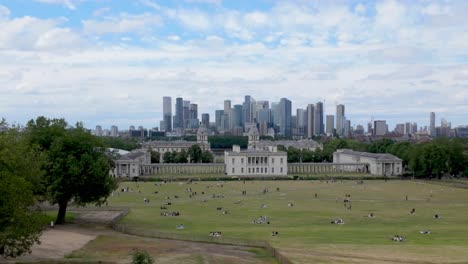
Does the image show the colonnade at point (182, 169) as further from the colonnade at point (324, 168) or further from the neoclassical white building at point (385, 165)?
the neoclassical white building at point (385, 165)

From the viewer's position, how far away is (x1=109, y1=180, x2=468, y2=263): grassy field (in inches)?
1620

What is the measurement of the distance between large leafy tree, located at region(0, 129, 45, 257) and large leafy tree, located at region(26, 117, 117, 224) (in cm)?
1457

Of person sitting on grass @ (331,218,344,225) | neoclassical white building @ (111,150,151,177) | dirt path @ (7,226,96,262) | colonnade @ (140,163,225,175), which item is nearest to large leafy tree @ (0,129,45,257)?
dirt path @ (7,226,96,262)

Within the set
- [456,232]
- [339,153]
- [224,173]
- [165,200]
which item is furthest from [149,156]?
[456,232]

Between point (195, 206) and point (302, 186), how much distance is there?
39.4 m

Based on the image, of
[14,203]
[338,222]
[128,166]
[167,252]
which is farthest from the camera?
[128,166]

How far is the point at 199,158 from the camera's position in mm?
174625

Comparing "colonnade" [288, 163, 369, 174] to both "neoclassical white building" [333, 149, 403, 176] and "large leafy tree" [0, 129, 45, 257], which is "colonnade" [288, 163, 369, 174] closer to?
"neoclassical white building" [333, 149, 403, 176]

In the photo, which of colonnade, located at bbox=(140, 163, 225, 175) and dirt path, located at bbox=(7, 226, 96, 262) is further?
colonnade, located at bbox=(140, 163, 225, 175)

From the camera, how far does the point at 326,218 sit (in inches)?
2478

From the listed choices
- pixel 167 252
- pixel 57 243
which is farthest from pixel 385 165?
pixel 57 243

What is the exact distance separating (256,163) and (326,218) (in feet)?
312

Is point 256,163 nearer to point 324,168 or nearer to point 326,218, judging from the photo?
point 324,168

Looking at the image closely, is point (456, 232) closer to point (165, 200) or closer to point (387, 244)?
point (387, 244)
